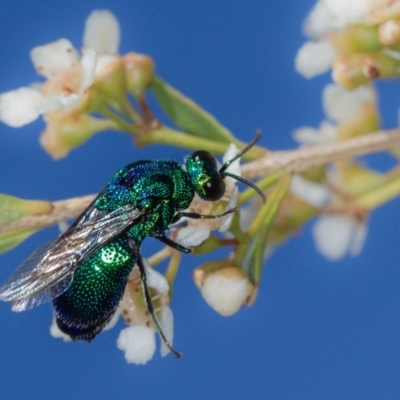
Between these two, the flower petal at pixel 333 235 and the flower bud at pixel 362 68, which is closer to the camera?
the flower bud at pixel 362 68

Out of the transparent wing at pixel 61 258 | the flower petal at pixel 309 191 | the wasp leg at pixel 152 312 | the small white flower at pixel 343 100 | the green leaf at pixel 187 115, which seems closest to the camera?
the transparent wing at pixel 61 258

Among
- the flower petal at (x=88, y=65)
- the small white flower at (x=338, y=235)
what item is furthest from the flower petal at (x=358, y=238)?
the flower petal at (x=88, y=65)

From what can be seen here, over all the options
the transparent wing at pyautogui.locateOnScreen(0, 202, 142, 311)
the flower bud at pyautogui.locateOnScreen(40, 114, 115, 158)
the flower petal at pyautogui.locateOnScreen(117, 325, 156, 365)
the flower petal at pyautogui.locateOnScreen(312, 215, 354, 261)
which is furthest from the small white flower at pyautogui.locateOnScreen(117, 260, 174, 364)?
the flower petal at pyautogui.locateOnScreen(312, 215, 354, 261)

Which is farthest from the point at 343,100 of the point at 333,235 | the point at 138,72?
the point at 138,72

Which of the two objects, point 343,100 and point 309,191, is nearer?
point 343,100

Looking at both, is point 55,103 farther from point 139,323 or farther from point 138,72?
point 139,323

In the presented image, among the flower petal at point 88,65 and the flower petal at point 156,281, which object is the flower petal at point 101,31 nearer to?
the flower petal at point 88,65

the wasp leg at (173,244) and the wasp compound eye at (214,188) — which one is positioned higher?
the wasp compound eye at (214,188)
